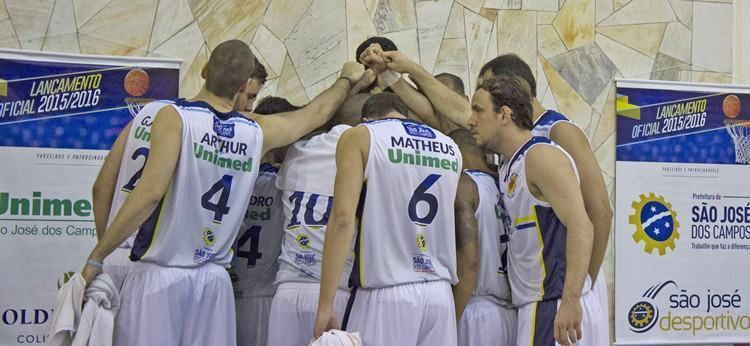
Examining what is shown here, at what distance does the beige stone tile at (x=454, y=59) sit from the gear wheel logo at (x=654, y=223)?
1.75 meters

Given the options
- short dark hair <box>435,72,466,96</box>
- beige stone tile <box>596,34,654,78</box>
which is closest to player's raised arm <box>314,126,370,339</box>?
short dark hair <box>435,72,466,96</box>

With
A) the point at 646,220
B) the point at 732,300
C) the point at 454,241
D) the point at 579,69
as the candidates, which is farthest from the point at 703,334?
the point at 454,241

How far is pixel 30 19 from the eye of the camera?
667 cm

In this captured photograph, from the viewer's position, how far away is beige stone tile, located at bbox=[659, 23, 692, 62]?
8.23 m

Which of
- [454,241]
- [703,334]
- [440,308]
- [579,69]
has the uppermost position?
[579,69]

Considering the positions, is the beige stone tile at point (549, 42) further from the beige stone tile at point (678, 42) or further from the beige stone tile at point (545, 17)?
the beige stone tile at point (678, 42)

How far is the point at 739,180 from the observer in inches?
319

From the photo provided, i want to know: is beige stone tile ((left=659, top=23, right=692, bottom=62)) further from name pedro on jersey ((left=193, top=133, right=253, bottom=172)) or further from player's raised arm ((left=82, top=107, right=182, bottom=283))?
player's raised arm ((left=82, top=107, right=182, bottom=283))

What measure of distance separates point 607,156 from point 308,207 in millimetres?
3771

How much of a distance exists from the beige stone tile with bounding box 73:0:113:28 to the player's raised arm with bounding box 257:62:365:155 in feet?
7.85

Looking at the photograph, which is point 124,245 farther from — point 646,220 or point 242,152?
point 646,220

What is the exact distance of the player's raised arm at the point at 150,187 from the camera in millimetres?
4297

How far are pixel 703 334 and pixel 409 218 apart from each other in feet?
14.6

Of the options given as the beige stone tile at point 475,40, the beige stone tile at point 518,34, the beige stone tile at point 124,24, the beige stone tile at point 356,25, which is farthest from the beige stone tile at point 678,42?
the beige stone tile at point 124,24
